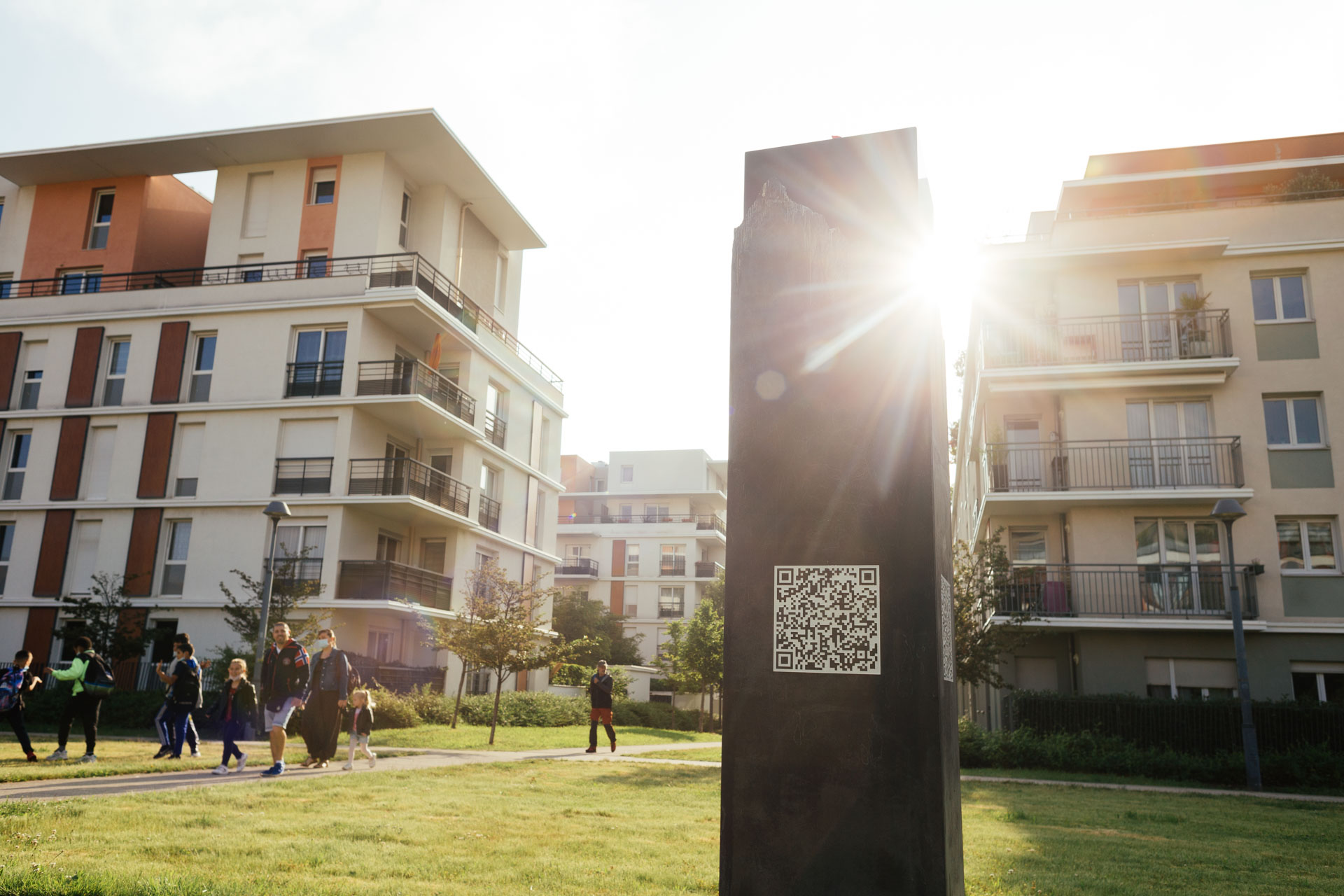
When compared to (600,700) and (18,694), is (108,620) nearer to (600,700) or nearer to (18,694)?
(18,694)

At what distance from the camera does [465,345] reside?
34531 mm

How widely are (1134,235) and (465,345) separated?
21.8 m

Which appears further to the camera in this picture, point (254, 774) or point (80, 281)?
point (80, 281)

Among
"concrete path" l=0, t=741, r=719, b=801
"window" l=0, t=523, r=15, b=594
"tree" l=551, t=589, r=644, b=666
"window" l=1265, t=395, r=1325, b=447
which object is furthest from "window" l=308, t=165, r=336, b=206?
"window" l=1265, t=395, r=1325, b=447

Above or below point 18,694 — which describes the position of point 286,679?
above

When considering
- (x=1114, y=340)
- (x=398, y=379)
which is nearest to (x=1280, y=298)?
(x=1114, y=340)

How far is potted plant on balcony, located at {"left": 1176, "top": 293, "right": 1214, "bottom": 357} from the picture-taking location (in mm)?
25047

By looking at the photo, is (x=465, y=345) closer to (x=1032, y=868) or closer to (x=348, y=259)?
(x=348, y=259)

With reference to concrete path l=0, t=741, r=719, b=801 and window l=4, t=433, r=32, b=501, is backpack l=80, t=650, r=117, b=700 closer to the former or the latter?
concrete path l=0, t=741, r=719, b=801

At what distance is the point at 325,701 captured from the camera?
1312 centimetres

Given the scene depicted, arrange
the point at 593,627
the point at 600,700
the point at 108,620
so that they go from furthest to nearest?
the point at 593,627 → the point at 108,620 → the point at 600,700

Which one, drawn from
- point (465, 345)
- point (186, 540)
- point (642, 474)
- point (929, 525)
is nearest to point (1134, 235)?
point (465, 345)

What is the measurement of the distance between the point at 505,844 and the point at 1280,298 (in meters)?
26.1

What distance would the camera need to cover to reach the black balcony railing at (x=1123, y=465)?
969 inches
